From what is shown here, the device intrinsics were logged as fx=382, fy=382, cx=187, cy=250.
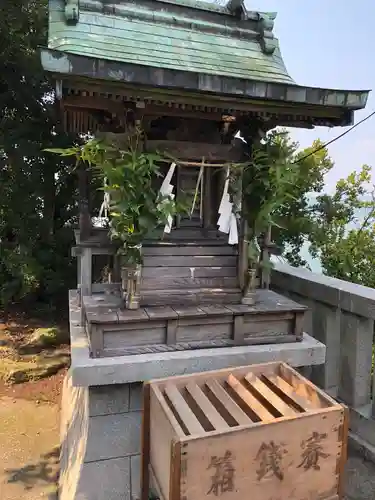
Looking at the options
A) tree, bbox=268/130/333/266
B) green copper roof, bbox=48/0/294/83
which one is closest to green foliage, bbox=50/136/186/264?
green copper roof, bbox=48/0/294/83

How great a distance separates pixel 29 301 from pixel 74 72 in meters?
7.73

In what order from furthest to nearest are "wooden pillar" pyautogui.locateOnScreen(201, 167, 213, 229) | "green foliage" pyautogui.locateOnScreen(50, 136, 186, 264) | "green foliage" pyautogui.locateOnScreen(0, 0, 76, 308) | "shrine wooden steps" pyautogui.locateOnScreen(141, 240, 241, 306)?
"green foliage" pyautogui.locateOnScreen(0, 0, 76, 308) → "wooden pillar" pyautogui.locateOnScreen(201, 167, 213, 229) → "shrine wooden steps" pyautogui.locateOnScreen(141, 240, 241, 306) → "green foliage" pyautogui.locateOnScreen(50, 136, 186, 264)

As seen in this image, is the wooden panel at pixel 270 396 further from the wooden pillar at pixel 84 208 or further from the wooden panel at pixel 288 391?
the wooden pillar at pixel 84 208

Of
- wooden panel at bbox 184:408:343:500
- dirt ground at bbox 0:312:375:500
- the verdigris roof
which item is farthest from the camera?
dirt ground at bbox 0:312:375:500

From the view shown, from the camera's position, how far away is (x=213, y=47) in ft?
12.9

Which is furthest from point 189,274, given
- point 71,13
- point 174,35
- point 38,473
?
point 38,473

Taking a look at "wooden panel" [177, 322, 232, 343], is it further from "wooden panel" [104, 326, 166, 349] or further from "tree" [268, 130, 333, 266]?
"tree" [268, 130, 333, 266]

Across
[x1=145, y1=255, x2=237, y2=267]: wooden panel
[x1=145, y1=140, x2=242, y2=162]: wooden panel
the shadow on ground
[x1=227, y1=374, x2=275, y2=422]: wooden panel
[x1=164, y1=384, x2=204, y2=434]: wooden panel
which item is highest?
[x1=145, y1=140, x2=242, y2=162]: wooden panel

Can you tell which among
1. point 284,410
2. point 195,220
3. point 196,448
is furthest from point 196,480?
point 195,220

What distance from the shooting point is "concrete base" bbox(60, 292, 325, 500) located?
300 cm

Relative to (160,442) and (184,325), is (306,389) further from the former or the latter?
(184,325)

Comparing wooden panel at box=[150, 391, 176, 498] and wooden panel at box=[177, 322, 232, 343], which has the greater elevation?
wooden panel at box=[177, 322, 232, 343]

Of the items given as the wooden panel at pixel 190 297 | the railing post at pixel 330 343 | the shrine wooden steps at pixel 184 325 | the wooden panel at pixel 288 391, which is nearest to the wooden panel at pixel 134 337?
the shrine wooden steps at pixel 184 325

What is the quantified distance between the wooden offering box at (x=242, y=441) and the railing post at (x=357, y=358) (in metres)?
1.21
